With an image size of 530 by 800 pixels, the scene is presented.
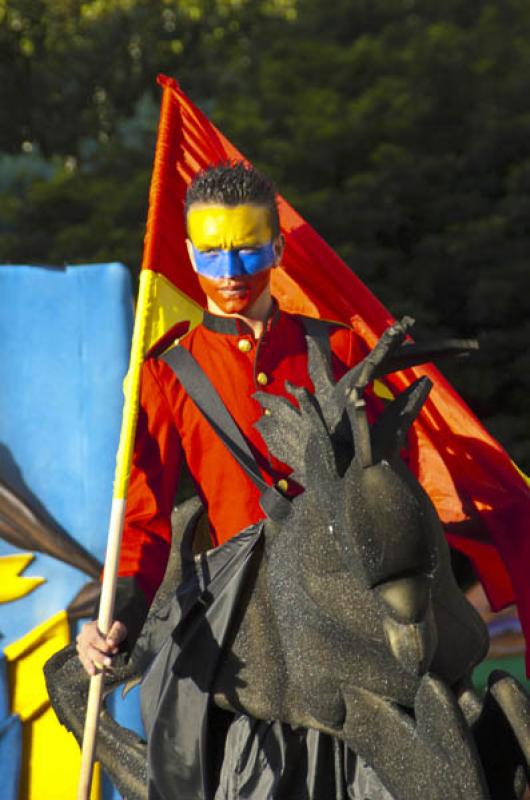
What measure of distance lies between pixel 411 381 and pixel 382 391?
0.27ft

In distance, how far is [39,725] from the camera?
5711 mm

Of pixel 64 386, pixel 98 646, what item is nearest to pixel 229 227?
pixel 98 646

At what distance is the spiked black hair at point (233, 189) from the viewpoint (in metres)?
3.96

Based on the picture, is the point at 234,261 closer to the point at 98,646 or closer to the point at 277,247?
the point at 277,247

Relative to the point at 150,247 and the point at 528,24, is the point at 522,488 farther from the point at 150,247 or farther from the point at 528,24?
the point at 528,24

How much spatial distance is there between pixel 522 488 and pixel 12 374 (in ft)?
6.75

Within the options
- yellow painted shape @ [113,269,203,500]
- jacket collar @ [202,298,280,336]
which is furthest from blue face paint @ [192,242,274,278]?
yellow painted shape @ [113,269,203,500]

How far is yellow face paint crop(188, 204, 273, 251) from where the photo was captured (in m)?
3.94

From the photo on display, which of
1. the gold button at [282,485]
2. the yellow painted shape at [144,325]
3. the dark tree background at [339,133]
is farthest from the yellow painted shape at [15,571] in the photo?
the dark tree background at [339,133]

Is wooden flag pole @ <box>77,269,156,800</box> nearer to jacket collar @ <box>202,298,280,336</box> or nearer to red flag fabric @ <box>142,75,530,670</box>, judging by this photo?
jacket collar @ <box>202,298,280,336</box>

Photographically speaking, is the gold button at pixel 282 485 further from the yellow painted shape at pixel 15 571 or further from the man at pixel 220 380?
the yellow painted shape at pixel 15 571

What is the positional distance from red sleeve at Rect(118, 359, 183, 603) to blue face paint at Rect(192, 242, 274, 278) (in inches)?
11.0

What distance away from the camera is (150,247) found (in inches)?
168

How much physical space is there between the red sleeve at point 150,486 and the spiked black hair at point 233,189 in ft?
1.36
